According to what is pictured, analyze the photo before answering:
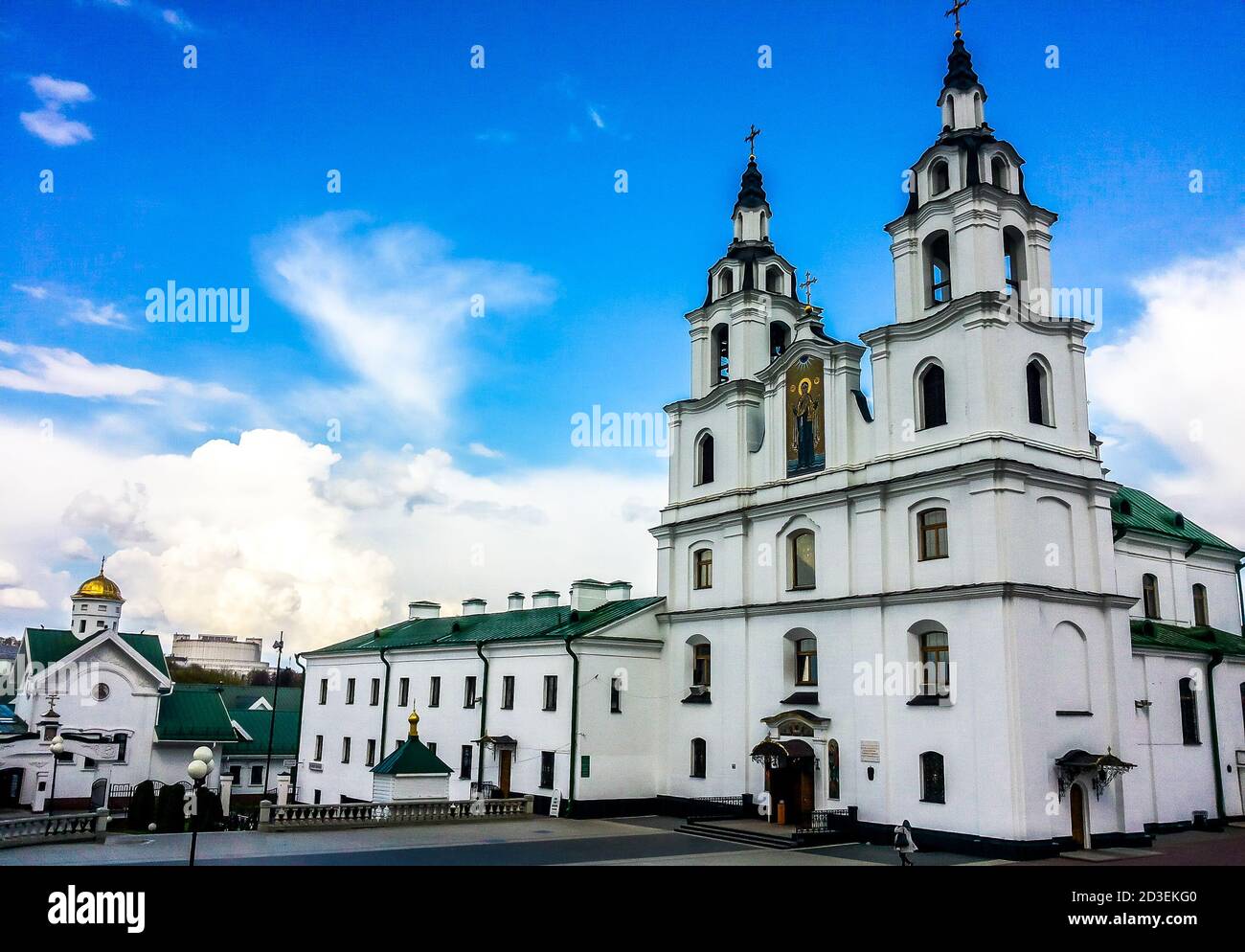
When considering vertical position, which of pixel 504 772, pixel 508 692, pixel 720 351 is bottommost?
pixel 504 772

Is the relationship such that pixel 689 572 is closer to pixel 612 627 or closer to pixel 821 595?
pixel 612 627

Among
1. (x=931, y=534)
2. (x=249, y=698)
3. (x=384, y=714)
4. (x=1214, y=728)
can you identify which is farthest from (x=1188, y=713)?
(x=249, y=698)

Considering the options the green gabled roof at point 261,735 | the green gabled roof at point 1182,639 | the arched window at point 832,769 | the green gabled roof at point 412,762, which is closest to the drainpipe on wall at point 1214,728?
the green gabled roof at point 1182,639

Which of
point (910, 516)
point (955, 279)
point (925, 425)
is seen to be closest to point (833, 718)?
point (910, 516)

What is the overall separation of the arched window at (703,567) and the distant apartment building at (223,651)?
145 m

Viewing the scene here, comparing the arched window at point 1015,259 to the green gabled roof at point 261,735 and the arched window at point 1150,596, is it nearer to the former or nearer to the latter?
the arched window at point 1150,596

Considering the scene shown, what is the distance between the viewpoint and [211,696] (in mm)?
49906

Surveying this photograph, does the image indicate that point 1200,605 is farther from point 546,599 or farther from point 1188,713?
point 546,599

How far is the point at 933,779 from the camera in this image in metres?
25.5

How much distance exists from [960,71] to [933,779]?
20.9 meters

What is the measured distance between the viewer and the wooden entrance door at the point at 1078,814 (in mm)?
24453

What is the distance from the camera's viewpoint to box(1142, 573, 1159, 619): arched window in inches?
1315

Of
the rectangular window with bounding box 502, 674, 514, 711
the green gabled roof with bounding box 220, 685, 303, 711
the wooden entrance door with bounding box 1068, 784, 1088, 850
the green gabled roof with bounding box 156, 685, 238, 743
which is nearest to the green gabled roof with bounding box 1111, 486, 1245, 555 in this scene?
the wooden entrance door with bounding box 1068, 784, 1088, 850
